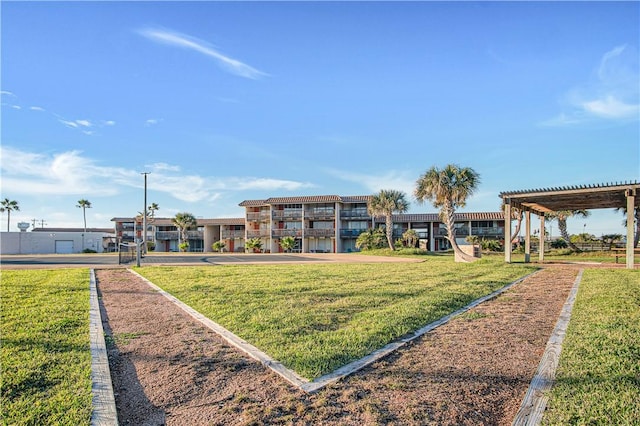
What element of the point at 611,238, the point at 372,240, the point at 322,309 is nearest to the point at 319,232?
the point at 372,240

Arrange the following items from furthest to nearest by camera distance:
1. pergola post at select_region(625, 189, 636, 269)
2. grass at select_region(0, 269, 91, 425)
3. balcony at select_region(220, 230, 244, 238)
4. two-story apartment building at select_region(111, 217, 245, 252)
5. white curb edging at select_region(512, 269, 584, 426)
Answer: two-story apartment building at select_region(111, 217, 245, 252) → balcony at select_region(220, 230, 244, 238) → pergola post at select_region(625, 189, 636, 269) → grass at select_region(0, 269, 91, 425) → white curb edging at select_region(512, 269, 584, 426)

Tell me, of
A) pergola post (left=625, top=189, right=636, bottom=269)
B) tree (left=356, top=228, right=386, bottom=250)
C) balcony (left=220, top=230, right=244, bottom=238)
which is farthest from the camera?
balcony (left=220, top=230, right=244, bottom=238)

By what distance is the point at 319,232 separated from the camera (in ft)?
170

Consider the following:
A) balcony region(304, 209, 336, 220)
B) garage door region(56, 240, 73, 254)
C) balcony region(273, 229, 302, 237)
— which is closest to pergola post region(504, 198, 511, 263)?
balcony region(304, 209, 336, 220)

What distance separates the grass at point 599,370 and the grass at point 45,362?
13.4 feet

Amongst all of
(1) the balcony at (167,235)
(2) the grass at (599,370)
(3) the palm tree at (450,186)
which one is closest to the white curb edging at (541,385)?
(2) the grass at (599,370)

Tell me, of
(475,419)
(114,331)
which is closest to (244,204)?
(114,331)

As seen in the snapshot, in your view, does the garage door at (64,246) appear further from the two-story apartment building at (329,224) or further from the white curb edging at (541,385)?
the white curb edging at (541,385)

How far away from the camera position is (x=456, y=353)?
4930mm

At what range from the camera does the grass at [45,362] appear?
3.45 m

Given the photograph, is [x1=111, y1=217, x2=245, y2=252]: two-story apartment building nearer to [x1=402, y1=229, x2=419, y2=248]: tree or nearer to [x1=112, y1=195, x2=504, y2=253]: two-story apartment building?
[x1=112, y1=195, x2=504, y2=253]: two-story apartment building

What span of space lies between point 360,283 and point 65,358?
27.4ft

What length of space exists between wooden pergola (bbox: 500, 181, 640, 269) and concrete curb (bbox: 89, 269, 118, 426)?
1899cm

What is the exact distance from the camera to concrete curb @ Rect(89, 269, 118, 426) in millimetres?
3367
